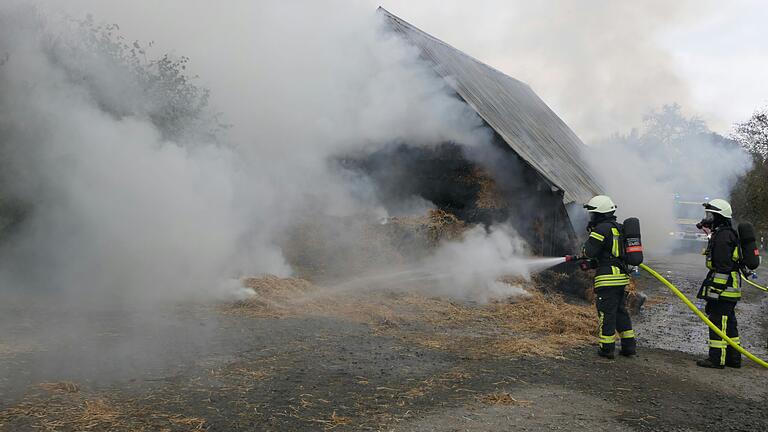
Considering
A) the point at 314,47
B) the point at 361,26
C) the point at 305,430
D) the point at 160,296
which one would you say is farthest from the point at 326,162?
the point at 305,430

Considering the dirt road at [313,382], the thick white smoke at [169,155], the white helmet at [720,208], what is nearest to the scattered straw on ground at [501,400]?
the dirt road at [313,382]

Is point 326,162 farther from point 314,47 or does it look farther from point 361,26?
point 361,26

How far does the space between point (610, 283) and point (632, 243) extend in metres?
0.51

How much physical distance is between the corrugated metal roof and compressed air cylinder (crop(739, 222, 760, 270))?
410cm

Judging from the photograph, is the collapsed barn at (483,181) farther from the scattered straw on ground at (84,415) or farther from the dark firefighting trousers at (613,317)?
the scattered straw on ground at (84,415)

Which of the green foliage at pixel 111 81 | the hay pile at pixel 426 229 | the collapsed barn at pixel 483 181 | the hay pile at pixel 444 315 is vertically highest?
the green foliage at pixel 111 81

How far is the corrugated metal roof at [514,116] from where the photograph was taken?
11336mm

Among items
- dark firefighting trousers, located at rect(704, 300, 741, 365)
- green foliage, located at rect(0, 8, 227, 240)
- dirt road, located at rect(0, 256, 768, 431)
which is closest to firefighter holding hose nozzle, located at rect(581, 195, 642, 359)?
dirt road, located at rect(0, 256, 768, 431)

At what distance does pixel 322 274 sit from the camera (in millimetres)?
9789

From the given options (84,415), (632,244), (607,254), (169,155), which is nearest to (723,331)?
(632,244)

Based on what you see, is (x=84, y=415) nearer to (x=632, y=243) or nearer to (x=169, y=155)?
(x=169, y=155)

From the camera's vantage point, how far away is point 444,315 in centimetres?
749

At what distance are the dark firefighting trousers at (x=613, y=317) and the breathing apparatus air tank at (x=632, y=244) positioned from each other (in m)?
0.32

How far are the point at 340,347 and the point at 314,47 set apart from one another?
6176mm
